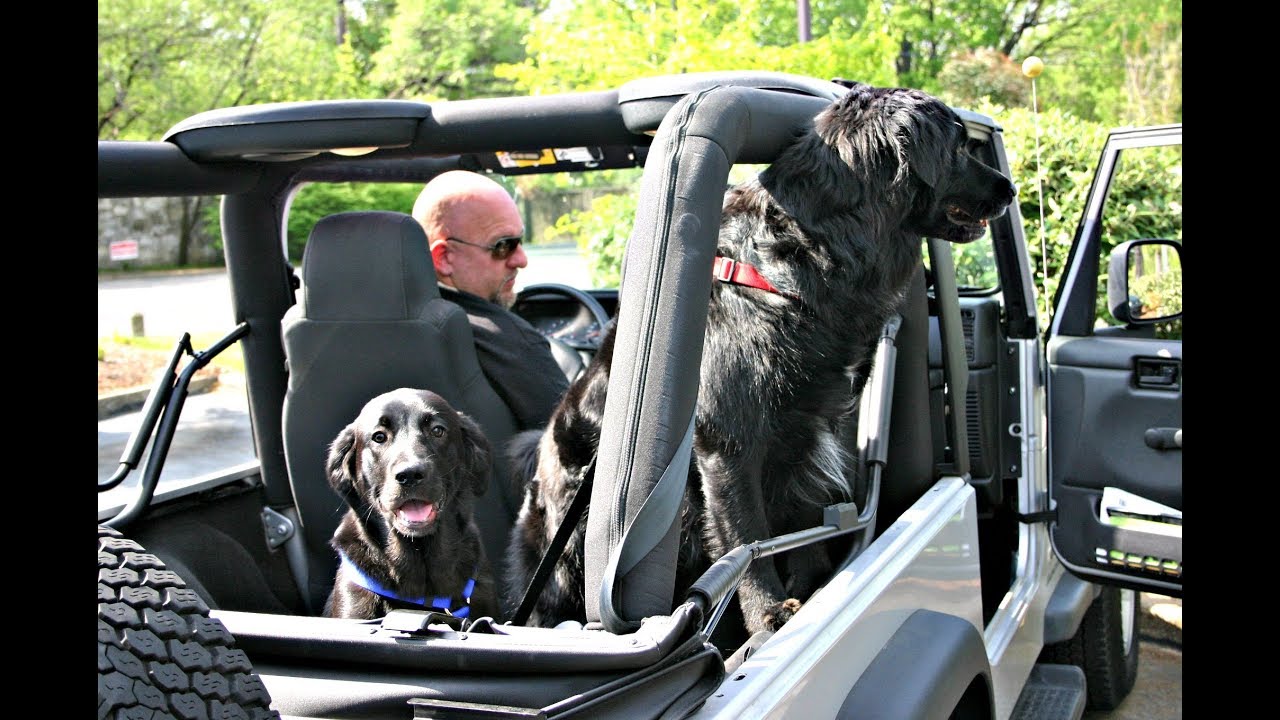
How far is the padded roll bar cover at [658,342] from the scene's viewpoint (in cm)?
183

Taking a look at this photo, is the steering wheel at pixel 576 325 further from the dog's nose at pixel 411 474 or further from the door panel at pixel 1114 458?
the door panel at pixel 1114 458

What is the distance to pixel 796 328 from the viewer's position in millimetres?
2629

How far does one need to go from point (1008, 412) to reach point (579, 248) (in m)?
4.78

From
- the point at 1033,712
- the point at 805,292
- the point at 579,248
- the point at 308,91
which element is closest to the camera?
the point at 805,292

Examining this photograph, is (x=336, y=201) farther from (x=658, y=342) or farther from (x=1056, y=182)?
(x=658, y=342)

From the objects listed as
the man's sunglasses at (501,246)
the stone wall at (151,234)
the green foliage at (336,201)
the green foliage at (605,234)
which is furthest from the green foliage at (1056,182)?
the stone wall at (151,234)

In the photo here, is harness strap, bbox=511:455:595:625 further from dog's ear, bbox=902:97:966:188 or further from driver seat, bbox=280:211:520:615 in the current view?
dog's ear, bbox=902:97:966:188

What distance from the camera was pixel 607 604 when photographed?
1.79 meters

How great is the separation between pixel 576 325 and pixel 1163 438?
8.78 feet

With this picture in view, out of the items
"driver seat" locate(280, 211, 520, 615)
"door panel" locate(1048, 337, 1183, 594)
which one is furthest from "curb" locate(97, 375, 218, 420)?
"door panel" locate(1048, 337, 1183, 594)

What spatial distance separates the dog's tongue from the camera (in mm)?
2895

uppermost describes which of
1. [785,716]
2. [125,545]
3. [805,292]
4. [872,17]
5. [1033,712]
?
[872,17]
